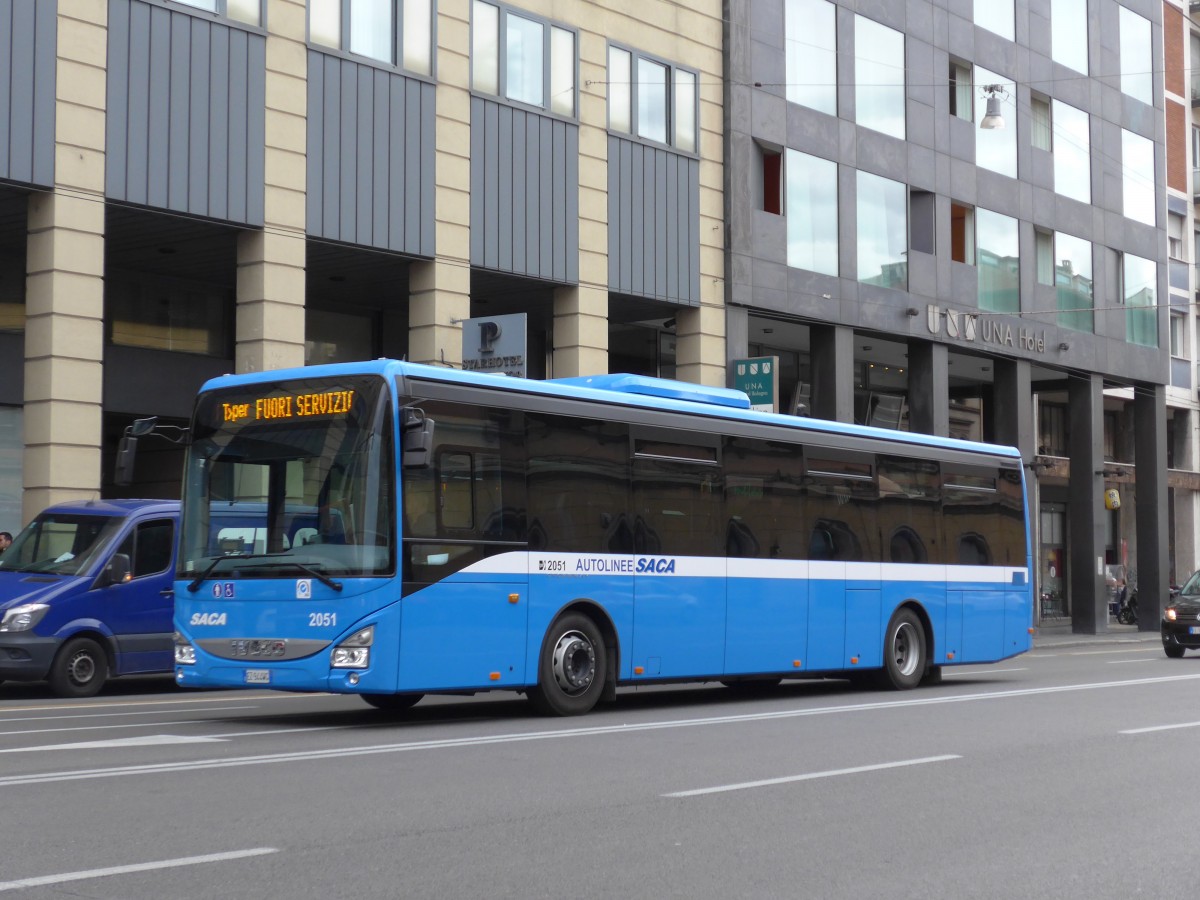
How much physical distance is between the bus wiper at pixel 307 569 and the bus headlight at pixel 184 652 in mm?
1082

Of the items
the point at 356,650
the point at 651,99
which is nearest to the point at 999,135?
the point at 651,99

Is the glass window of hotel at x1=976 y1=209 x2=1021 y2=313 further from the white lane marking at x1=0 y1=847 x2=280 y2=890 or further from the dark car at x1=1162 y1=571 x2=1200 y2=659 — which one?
the white lane marking at x1=0 y1=847 x2=280 y2=890

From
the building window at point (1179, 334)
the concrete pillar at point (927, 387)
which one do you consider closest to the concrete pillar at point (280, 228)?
the concrete pillar at point (927, 387)

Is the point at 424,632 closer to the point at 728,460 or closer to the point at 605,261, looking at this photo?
the point at 728,460

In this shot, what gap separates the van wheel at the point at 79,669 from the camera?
1775 centimetres

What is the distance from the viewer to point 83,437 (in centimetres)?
2203

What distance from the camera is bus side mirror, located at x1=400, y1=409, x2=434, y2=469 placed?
12953mm

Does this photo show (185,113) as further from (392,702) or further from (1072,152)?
(1072,152)

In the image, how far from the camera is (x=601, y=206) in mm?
29656

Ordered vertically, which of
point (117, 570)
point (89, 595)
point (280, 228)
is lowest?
point (89, 595)

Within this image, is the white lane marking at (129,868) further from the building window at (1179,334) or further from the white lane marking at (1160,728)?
the building window at (1179,334)

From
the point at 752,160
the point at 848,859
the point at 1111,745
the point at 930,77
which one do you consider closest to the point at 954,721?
the point at 1111,745

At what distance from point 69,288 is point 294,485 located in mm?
10125

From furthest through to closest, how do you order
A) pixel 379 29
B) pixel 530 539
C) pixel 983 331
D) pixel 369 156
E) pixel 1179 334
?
pixel 1179 334 < pixel 983 331 < pixel 379 29 < pixel 369 156 < pixel 530 539
